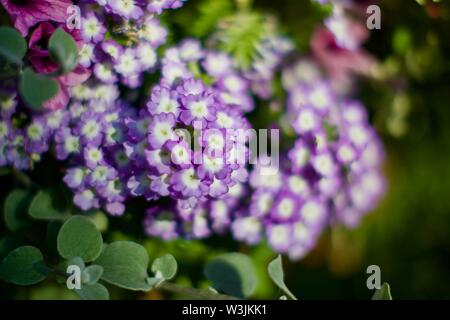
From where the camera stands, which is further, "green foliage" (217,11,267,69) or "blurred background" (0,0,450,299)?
"blurred background" (0,0,450,299)

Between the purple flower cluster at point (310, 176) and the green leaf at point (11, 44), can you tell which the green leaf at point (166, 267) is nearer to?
the purple flower cluster at point (310, 176)

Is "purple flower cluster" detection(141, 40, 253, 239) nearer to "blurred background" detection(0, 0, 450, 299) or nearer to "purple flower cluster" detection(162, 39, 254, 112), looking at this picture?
"purple flower cluster" detection(162, 39, 254, 112)

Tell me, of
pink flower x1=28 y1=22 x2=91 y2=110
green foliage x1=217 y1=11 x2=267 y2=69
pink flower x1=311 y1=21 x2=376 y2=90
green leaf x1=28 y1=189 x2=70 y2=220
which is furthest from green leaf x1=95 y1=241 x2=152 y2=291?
pink flower x1=311 y1=21 x2=376 y2=90

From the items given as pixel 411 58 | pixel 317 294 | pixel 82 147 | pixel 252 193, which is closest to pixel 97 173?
pixel 82 147

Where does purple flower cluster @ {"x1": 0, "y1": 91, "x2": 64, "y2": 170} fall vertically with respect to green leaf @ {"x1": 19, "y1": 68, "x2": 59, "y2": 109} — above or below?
below

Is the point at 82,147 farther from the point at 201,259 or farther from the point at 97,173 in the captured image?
the point at 201,259

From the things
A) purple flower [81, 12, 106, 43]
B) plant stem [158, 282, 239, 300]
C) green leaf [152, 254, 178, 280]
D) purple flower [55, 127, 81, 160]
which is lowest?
plant stem [158, 282, 239, 300]
